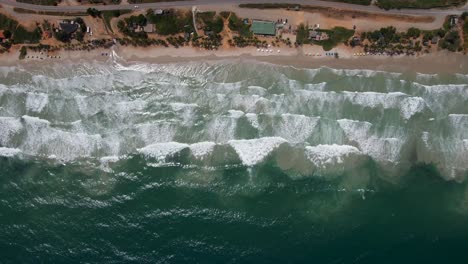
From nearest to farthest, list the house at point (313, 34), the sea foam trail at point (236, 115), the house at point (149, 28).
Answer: the sea foam trail at point (236, 115), the house at point (313, 34), the house at point (149, 28)

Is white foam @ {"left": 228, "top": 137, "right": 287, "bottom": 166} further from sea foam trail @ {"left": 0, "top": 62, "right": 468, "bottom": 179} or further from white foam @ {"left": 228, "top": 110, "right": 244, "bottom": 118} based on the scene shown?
white foam @ {"left": 228, "top": 110, "right": 244, "bottom": 118}

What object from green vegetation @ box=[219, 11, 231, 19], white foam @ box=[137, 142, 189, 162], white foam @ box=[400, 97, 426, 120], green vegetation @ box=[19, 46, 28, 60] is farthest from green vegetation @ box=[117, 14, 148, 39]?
white foam @ box=[400, 97, 426, 120]

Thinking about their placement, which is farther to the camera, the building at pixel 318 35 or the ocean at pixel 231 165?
the building at pixel 318 35

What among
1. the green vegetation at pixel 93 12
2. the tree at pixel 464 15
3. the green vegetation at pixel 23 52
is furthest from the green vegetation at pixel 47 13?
the tree at pixel 464 15

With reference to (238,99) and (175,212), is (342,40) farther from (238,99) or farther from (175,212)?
(175,212)

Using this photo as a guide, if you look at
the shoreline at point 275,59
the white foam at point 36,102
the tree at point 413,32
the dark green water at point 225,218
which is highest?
the tree at point 413,32

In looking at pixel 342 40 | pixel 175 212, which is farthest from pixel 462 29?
pixel 175 212

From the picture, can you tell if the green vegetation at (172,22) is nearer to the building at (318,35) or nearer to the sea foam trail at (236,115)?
the sea foam trail at (236,115)
